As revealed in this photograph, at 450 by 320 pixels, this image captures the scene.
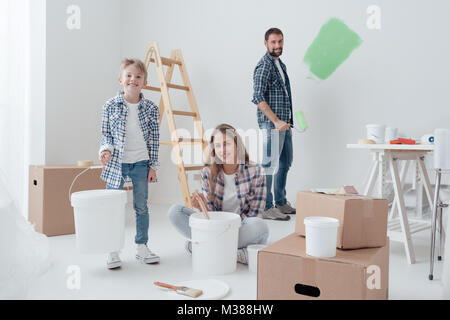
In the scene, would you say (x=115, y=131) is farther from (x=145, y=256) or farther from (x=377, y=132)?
(x=377, y=132)

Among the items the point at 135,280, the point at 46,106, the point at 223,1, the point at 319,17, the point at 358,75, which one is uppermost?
the point at 223,1

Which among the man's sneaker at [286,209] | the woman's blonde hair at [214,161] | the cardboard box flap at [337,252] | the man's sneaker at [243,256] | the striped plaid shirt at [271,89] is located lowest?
the man's sneaker at [243,256]

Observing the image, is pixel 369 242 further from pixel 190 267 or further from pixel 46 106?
pixel 46 106

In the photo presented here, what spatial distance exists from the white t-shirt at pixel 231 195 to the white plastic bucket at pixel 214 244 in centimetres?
22

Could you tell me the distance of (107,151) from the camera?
5.67 ft

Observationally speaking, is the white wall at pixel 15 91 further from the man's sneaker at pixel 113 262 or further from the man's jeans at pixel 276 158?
the man's jeans at pixel 276 158

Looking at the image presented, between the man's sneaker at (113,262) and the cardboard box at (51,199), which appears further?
the cardboard box at (51,199)

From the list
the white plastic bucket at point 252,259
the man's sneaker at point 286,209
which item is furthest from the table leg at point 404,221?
the man's sneaker at point 286,209

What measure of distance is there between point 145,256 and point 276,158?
1.35 meters

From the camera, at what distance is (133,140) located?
1851 mm

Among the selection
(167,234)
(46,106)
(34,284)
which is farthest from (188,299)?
(46,106)

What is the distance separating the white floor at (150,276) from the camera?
1425 mm

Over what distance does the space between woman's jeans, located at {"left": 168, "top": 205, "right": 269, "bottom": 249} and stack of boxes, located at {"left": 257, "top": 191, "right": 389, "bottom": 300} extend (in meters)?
0.40

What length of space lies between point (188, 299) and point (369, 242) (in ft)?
2.05
